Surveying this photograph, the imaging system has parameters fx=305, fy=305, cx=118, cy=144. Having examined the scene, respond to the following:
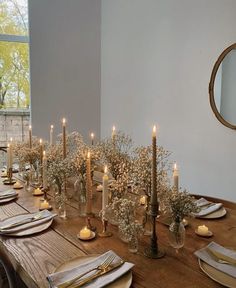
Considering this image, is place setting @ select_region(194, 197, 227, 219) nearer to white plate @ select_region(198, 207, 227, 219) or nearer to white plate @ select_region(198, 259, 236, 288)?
white plate @ select_region(198, 207, 227, 219)

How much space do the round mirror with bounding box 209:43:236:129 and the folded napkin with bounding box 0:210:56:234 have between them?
1.64 metres

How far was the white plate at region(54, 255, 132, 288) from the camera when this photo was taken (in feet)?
3.03

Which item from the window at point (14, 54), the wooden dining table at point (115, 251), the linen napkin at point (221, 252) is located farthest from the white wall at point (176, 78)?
the linen napkin at point (221, 252)

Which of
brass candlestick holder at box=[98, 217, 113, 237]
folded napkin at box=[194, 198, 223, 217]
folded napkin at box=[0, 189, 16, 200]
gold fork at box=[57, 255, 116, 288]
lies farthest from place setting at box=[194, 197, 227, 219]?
folded napkin at box=[0, 189, 16, 200]

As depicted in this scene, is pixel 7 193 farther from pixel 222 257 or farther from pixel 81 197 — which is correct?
pixel 222 257

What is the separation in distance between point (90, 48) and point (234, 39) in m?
2.04

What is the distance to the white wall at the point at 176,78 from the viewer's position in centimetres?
253

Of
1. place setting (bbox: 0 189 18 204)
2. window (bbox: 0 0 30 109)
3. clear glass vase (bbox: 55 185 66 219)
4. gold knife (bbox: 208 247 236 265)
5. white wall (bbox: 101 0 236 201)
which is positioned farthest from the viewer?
window (bbox: 0 0 30 109)

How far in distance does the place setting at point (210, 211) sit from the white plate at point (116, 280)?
24.5 inches

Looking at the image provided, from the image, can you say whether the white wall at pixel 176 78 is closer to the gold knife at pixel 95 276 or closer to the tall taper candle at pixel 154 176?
the tall taper candle at pixel 154 176

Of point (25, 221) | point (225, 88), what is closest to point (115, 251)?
point (25, 221)

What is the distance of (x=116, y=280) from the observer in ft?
3.09

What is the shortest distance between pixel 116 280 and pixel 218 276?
0.32 m

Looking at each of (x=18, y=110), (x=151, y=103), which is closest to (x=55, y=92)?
(x=18, y=110)
